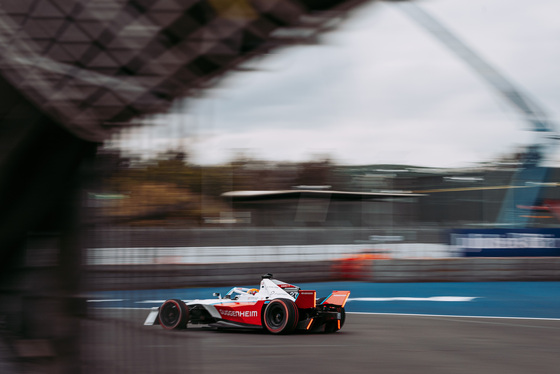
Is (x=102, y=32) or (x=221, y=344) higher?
(x=102, y=32)

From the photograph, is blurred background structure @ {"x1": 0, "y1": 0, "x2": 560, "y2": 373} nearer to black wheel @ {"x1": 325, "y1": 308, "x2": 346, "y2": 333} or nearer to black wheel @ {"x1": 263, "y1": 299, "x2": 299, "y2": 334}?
black wheel @ {"x1": 263, "y1": 299, "x2": 299, "y2": 334}

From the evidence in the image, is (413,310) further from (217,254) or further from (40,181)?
(40,181)

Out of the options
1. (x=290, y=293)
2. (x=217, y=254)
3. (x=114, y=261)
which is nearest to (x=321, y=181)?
(x=217, y=254)

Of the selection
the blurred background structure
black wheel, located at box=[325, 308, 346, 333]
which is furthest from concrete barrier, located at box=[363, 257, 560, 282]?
the blurred background structure

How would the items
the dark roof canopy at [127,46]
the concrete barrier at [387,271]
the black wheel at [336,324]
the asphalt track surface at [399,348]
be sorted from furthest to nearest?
the concrete barrier at [387,271]
the black wheel at [336,324]
the asphalt track surface at [399,348]
the dark roof canopy at [127,46]

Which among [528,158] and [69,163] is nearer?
[69,163]

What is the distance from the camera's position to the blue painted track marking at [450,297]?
9.22 metres

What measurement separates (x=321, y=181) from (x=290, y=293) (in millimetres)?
15213

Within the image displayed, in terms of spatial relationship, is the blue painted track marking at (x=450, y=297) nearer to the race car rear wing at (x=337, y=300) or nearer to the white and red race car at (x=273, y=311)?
the white and red race car at (x=273, y=311)

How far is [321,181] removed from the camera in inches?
883

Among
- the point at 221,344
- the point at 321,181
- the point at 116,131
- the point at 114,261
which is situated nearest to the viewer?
the point at 116,131

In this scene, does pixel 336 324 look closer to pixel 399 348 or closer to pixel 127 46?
pixel 399 348

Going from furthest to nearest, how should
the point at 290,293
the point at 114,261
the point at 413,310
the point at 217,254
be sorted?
1. the point at 217,254
2. the point at 413,310
3. the point at 290,293
4. the point at 114,261

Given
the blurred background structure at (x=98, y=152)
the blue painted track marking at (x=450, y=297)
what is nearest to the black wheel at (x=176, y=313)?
the blue painted track marking at (x=450, y=297)
